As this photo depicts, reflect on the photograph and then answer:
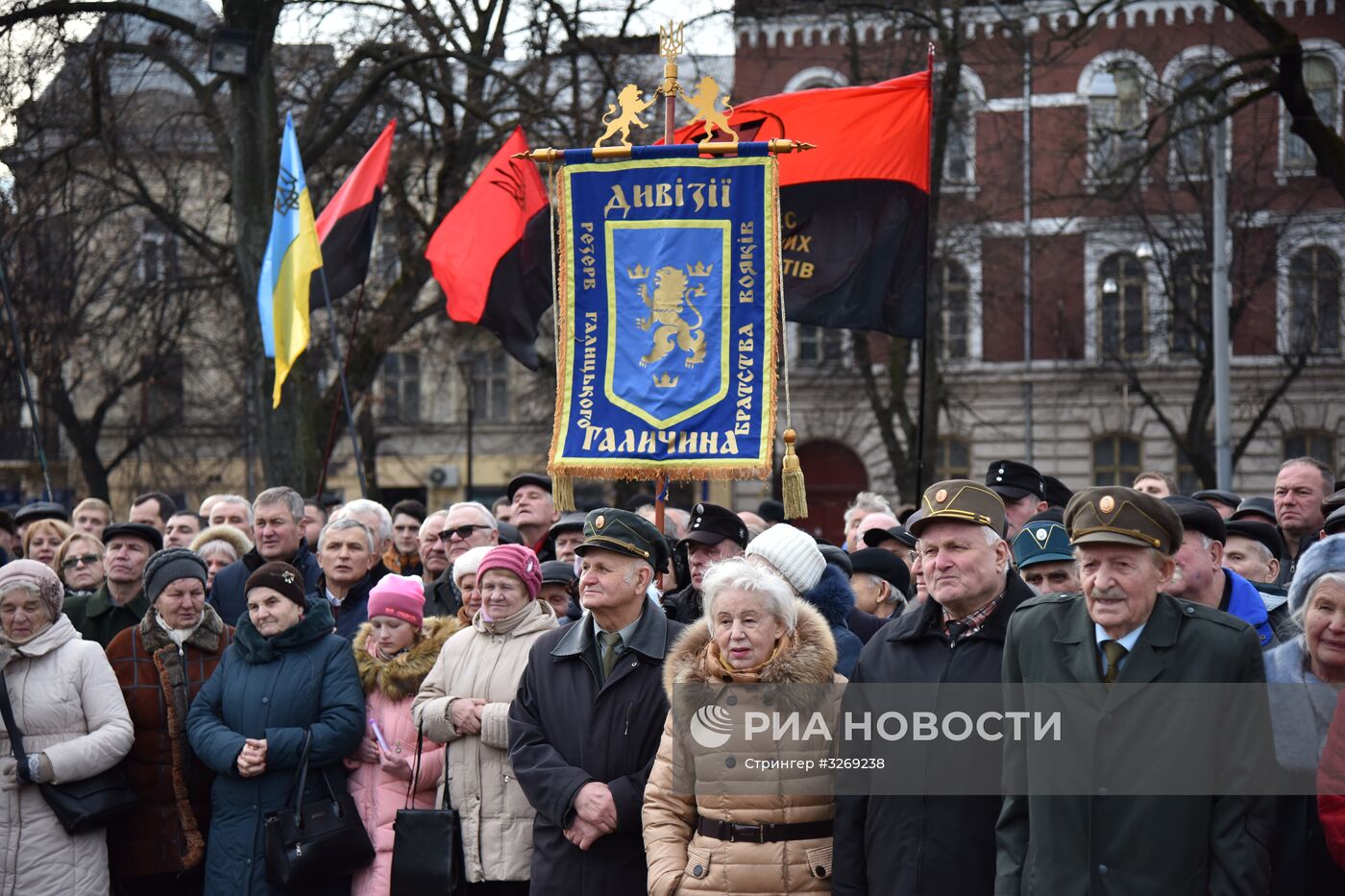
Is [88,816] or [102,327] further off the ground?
[102,327]

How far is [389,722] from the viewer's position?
6.73 metres

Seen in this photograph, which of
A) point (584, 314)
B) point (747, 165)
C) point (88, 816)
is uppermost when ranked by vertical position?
point (747, 165)

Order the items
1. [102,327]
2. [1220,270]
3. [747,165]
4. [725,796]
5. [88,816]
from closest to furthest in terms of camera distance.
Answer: [725,796] < [88,816] < [747,165] < [1220,270] < [102,327]

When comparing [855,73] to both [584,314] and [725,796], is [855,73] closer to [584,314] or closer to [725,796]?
[584,314]

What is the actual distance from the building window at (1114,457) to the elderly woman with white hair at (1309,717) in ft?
94.9

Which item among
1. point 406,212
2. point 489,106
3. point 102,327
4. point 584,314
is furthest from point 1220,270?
point 102,327

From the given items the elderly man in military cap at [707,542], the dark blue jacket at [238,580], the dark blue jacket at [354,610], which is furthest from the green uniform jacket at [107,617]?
the elderly man in military cap at [707,542]

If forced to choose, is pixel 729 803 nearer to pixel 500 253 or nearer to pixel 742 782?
pixel 742 782

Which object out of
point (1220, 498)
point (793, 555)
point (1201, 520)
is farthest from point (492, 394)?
point (1201, 520)

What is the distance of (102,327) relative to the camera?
2428 cm

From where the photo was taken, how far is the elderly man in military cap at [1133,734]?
4387 millimetres

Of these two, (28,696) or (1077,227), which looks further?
(1077,227)

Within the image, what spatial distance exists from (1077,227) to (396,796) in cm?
2626

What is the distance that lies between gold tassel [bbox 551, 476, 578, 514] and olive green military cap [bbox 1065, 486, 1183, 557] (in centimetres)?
342
